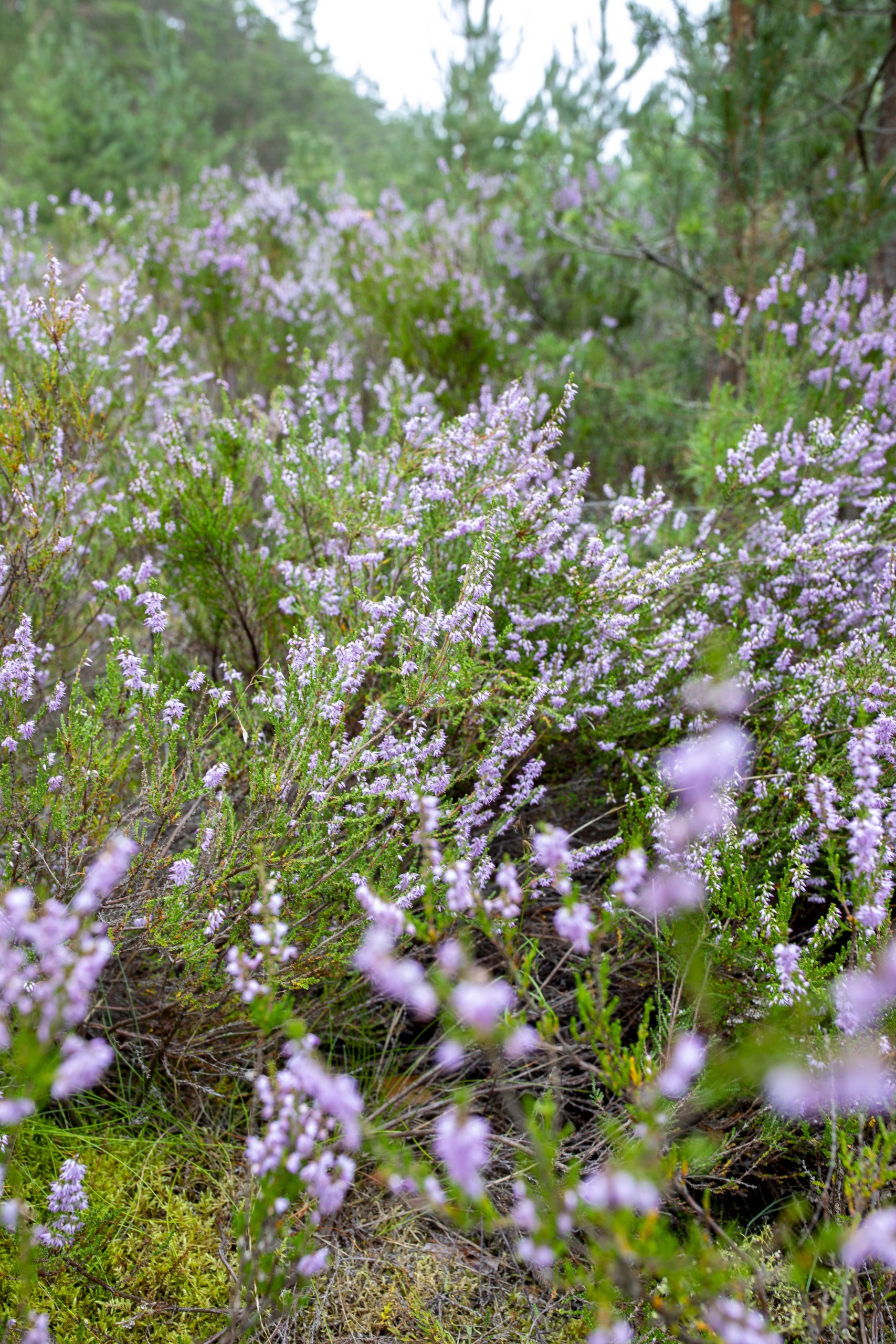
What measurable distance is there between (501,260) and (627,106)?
3858 mm

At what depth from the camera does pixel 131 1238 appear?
68.2 inches

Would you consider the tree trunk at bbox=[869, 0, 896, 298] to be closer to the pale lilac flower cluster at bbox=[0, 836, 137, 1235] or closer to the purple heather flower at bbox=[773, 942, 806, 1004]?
the purple heather flower at bbox=[773, 942, 806, 1004]

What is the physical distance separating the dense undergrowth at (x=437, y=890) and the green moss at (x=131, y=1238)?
0.01 meters

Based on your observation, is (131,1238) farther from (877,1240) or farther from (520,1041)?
(877,1240)

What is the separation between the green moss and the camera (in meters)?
1.58

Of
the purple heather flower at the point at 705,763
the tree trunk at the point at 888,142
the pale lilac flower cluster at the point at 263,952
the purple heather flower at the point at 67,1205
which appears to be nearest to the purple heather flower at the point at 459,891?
the pale lilac flower cluster at the point at 263,952

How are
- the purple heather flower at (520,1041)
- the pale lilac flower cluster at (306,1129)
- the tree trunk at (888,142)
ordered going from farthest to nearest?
1. the tree trunk at (888,142)
2. the purple heather flower at (520,1041)
3. the pale lilac flower cluster at (306,1129)

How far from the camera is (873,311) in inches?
152

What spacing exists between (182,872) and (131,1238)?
0.84 m

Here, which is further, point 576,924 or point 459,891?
point 459,891

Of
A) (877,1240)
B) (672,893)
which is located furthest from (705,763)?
(877,1240)

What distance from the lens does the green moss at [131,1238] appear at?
1.58m

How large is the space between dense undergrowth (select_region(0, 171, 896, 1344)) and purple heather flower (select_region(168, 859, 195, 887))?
0.02 meters

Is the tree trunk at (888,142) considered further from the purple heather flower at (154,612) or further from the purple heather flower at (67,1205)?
the purple heather flower at (67,1205)
